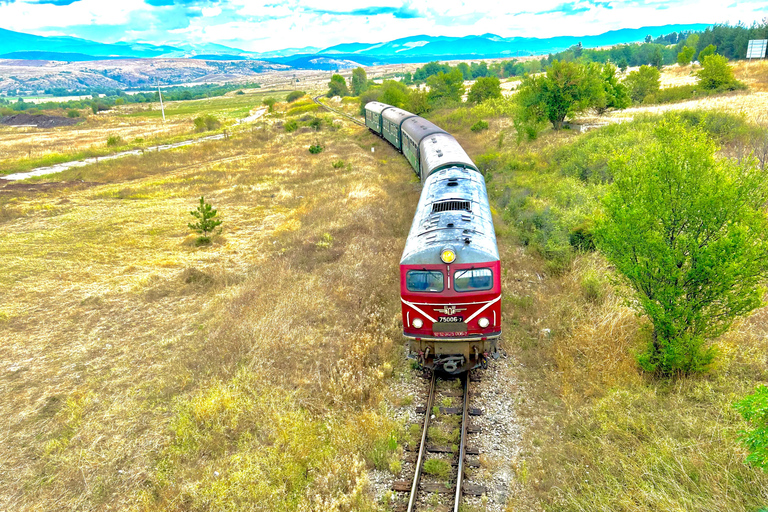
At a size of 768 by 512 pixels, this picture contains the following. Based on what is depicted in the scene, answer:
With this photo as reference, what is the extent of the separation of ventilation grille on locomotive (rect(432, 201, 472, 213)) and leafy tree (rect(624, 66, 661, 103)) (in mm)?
46074

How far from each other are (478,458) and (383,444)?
2.02 m

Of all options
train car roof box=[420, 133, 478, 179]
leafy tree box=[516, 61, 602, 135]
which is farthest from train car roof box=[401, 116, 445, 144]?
leafy tree box=[516, 61, 602, 135]

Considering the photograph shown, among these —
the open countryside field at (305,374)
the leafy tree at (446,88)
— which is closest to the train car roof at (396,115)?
the open countryside field at (305,374)

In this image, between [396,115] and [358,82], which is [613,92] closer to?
[396,115]

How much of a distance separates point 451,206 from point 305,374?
642 centimetres

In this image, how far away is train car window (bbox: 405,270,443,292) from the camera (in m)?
9.92

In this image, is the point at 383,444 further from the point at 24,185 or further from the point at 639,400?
the point at 24,185

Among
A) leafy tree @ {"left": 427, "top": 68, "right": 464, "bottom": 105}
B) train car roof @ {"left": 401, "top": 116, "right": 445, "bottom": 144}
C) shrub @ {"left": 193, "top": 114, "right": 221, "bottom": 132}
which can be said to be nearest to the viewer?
train car roof @ {"left": 401, "top": 116, "right": 445, "bottom": 144}

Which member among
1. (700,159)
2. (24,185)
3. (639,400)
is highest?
(700,159)

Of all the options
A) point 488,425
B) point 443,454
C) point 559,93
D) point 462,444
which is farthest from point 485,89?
point 443,454

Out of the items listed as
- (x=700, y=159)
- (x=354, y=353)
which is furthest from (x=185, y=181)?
(x=700, y=159)

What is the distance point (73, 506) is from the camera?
8031mm

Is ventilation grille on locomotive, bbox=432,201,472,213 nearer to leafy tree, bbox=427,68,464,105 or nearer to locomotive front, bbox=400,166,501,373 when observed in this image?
locomotive front, bbox=400,166,501,373

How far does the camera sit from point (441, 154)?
19734 mm
